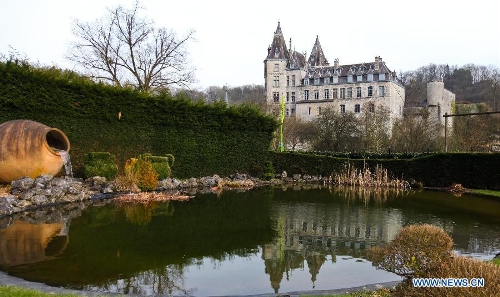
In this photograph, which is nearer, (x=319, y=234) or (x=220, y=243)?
(x=220, y=243)

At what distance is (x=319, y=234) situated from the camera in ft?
29.2

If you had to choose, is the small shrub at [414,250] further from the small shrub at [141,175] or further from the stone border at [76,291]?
the small shrub at [141,175]

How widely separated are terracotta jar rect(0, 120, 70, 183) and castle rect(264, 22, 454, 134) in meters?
43.8

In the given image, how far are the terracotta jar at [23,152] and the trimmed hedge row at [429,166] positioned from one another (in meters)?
12.9

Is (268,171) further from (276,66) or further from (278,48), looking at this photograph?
(278,48)

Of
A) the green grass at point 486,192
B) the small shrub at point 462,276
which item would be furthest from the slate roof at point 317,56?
the small shrub at point 462,276

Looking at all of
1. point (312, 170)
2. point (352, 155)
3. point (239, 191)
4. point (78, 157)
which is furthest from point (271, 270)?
point (352, 155)

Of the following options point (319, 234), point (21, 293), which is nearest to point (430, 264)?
point (21, 293)

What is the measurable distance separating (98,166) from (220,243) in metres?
8.66

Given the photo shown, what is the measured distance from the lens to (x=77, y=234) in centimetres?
835

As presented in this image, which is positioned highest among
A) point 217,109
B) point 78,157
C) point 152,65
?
point 152,65

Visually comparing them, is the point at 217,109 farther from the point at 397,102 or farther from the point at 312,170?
the point at 397,102

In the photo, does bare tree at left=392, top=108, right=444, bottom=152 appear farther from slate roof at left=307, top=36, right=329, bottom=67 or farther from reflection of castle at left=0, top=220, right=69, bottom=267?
slate roof at left=307, top=36, right=329, bottom=67

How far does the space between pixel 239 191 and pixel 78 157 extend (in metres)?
6.65
